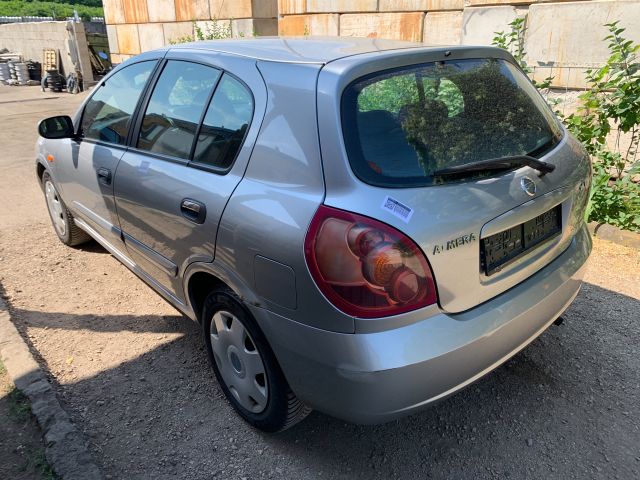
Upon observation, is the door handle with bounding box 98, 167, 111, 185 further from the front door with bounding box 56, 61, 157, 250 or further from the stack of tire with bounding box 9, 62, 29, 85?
the stack of tire with bounding box 9, 62, 29, 85

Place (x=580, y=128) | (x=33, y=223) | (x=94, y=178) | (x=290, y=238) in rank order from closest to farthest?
(x=290, y=238)
(x=94, y=178)
(x=580, y=128)
(x=33, y=223)

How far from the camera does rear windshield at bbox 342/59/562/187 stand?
77.2 inches

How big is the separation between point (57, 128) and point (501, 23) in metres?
4.88

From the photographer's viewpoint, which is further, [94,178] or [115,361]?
[94,178]

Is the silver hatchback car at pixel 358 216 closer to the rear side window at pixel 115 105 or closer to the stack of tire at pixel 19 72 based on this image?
the rear side window at pixel 115 105

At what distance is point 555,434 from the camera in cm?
248

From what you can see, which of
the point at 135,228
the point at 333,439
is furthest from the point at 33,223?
the point at 333,439

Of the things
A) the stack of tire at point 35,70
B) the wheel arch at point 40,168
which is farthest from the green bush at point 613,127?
the stack of tire at point 35,70

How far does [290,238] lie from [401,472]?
1209 millimetres

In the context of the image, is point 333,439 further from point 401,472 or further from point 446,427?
point 446,427

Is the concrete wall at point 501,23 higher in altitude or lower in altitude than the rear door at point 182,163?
higher

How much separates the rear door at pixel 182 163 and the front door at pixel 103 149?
17 cm

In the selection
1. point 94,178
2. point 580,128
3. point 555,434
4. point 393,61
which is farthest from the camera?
point 580,128

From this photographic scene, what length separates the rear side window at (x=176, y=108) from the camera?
2645 mm
